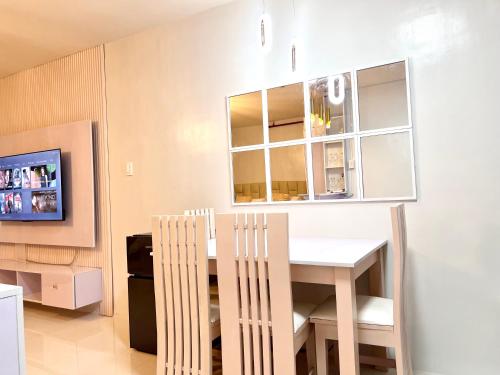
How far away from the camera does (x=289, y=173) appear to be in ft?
8.73

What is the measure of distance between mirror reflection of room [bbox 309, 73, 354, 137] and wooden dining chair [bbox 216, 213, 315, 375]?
1060mm

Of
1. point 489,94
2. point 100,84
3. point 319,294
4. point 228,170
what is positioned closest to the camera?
point 489,94

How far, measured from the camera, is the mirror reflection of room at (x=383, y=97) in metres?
2.27

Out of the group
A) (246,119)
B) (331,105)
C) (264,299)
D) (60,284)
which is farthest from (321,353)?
(60,284)

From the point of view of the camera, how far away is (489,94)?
6.69ft

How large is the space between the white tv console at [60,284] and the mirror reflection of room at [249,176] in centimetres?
171

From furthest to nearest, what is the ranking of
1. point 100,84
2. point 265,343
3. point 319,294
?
1. point 100,84
2. point 319,294
3. point 265,343

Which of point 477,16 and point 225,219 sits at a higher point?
point 477,16

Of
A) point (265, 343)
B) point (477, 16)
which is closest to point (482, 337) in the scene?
point (265, 343)

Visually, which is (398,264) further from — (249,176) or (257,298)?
(249,176)

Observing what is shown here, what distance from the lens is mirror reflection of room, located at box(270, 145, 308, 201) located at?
8.57 feet

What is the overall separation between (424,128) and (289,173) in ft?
3.03

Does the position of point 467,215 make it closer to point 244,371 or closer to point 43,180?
point 244,371

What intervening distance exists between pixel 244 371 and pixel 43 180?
9.82ft
